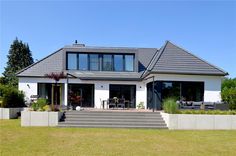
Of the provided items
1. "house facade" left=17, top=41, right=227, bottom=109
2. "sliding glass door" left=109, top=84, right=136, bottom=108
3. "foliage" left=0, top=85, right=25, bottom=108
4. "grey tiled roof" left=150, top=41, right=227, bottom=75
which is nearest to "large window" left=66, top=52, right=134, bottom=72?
"house facade" left=17, top=41, right=227, bottom=109

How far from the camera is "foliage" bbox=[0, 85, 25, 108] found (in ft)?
77.2

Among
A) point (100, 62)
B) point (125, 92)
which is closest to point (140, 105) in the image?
point (125, 92)

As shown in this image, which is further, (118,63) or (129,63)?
(129,63)

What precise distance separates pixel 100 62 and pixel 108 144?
1957 cm

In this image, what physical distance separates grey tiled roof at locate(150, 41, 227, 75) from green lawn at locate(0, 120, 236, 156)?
1093 cm

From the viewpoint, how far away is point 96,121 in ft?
64.2

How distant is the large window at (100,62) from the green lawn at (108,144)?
628 inches

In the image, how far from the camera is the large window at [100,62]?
3128cm

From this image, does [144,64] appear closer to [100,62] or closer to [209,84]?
[100,62]

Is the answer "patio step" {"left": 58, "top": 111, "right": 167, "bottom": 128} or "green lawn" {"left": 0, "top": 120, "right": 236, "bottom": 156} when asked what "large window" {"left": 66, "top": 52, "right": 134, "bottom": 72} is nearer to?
"patio step" {"left": 58, "top": 111, "right": 167, "bottom": 128}

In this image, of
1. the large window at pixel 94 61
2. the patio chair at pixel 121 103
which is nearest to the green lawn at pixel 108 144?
the patio chair at pixel 121 103

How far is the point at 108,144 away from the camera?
12375mm

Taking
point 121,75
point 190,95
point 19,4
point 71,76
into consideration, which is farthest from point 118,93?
point 19,4

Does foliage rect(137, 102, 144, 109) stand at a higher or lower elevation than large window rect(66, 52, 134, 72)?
lower
